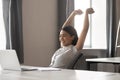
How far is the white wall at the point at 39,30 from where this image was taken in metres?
4.13

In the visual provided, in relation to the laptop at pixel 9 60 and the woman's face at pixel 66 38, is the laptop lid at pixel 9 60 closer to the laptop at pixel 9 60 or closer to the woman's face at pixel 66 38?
the laptop at pixel 9 60

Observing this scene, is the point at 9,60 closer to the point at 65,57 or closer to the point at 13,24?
the point at 65,57

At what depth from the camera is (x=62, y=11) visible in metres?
4.69

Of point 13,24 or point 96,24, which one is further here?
point 96,24

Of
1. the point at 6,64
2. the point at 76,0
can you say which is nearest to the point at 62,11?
the point at 76,0

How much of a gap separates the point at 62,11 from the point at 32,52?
1.00 m

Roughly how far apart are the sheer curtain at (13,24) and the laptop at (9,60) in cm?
141

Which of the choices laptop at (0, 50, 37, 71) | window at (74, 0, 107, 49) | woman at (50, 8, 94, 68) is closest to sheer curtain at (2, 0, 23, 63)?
woman at (50, 8, 94, 68)

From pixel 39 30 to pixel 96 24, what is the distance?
1315mm

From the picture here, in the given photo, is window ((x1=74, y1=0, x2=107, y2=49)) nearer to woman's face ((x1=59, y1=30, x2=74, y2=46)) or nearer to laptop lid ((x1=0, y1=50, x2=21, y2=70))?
woman's face ((x1=59, y1=30, x2=74, y2=46))

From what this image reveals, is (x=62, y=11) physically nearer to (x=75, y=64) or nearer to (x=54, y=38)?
(x=54, y=38)

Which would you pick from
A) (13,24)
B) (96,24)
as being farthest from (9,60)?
(96,24)

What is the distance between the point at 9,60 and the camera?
7.20ft

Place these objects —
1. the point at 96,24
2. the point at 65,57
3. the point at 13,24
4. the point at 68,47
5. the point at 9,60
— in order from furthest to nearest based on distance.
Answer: the point at 96,24 → the point at 13,24 → the point at 68,47 → the point at 65,57 → the point at 9,60
